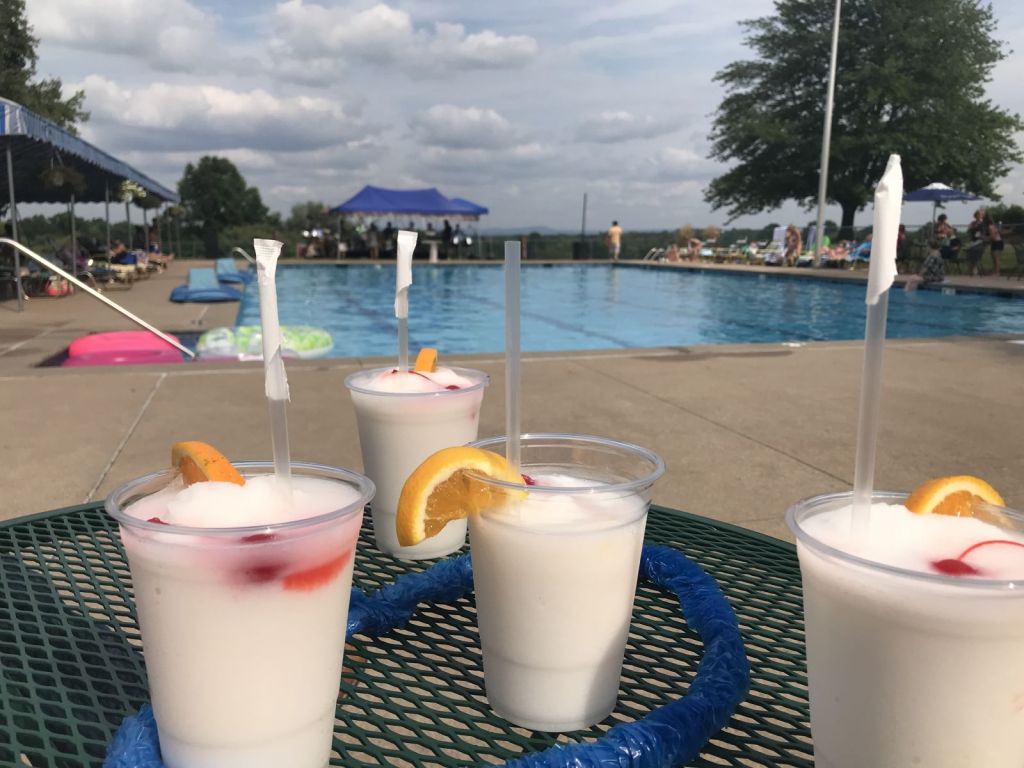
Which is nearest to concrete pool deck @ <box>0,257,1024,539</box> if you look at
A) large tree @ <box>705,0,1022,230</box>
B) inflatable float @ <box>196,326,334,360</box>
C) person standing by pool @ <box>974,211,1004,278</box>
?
inflatable float @ <box>196,326,334,360</box>

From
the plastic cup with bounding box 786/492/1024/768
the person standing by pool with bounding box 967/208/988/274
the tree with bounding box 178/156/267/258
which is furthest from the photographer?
the tree with bounding box 178/156/267/258

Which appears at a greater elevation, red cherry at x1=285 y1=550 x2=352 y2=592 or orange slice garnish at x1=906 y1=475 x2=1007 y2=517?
orange slice garnish at x1=906 y1=475 x2=1007 y2=517

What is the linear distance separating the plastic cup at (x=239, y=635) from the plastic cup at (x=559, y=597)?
231mm

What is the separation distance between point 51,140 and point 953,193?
24630 millimetres

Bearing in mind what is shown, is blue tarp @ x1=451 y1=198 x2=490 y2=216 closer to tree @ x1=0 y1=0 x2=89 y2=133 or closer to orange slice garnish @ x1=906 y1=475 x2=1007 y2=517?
tree @ x1=0 y1=0 x2=89 y2=133

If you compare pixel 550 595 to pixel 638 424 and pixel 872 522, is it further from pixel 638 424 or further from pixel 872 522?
pixel 638 424

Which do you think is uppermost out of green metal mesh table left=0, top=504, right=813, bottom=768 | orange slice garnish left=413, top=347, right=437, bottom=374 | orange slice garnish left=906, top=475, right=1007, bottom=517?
orange slice garnish left=413, top=347, right=437, bottom=374

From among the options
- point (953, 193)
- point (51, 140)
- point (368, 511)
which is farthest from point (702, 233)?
point (368, 511)

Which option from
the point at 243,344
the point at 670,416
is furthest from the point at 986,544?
the point at 243,344

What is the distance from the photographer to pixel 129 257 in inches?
749

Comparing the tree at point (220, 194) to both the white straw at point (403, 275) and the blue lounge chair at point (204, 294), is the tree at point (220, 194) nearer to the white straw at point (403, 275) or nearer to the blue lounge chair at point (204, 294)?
the blue lounge chair at point (204, 294)

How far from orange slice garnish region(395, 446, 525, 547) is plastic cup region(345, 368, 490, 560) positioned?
0.54 metres

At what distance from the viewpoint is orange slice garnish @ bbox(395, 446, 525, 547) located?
3.21ft

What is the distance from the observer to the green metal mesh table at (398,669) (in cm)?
88
